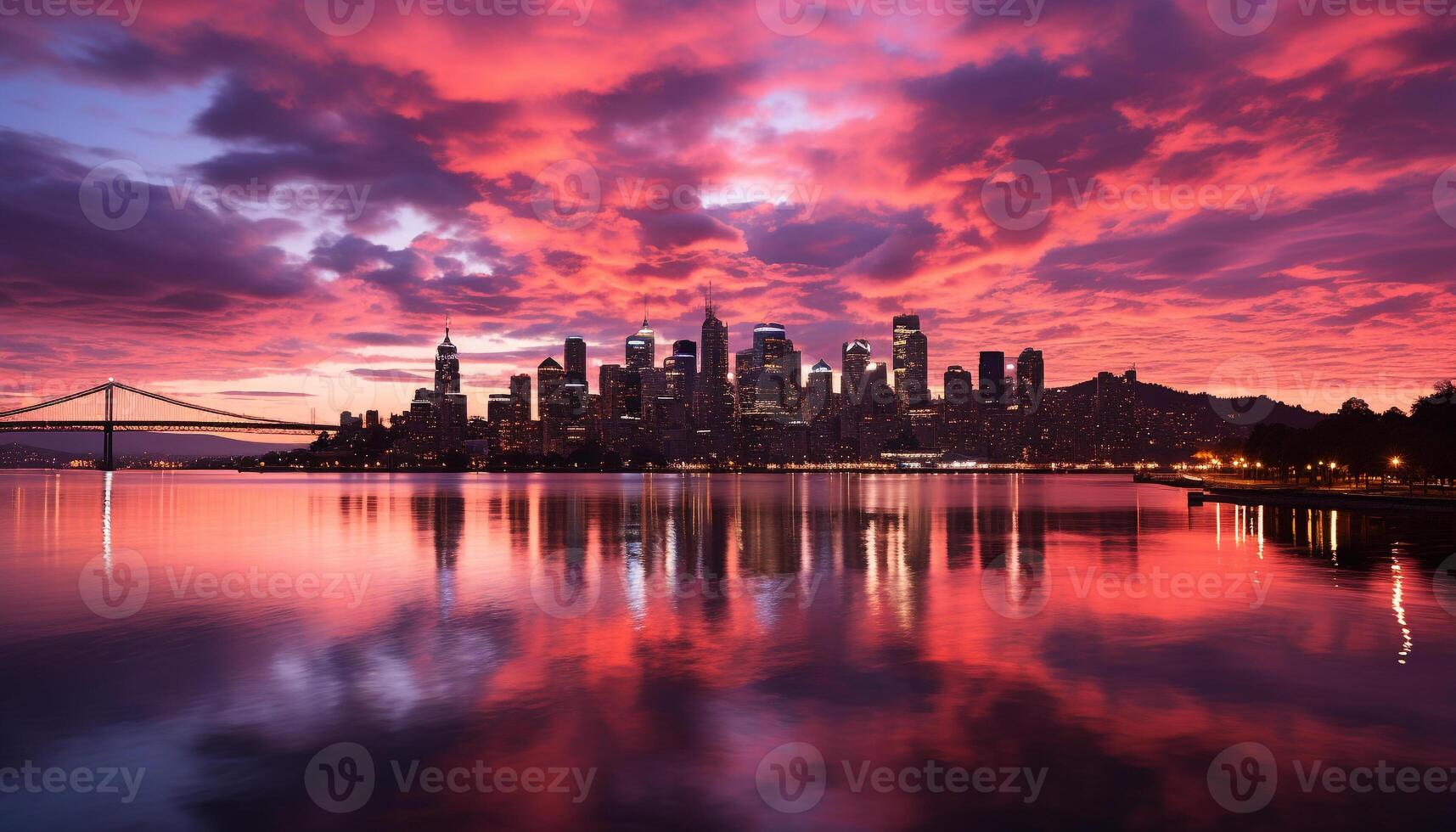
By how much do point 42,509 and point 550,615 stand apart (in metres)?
69.2

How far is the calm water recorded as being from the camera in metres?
10.2

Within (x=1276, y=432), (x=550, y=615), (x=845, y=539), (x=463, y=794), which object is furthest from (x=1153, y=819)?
(x=1276, y=432)

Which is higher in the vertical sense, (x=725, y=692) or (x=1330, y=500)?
(x=725, y=692)

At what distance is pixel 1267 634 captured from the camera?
770 inches

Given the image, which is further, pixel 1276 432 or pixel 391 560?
pixel 1276 432

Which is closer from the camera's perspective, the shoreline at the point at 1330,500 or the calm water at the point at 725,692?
the calm water at the point at 725,692

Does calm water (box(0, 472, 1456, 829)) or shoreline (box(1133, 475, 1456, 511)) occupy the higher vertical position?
calm water (box(0, 472, 1456, 829))

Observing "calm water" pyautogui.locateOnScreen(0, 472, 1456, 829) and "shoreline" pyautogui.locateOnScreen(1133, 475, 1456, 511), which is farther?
"shoreline" pyautogui.locateOnScreen(1133, 475, 1456, 511)

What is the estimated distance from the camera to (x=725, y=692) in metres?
14.7

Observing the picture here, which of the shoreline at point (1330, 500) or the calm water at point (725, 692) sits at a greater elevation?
the calm water at point (725, 692)

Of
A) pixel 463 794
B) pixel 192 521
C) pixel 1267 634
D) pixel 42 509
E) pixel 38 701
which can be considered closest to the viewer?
pixel 463 794

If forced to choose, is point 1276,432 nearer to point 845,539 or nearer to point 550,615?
point 845,539

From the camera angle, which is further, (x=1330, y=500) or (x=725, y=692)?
(x=1330, y=500)

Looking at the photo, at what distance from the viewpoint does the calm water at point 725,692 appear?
10.2 meters
